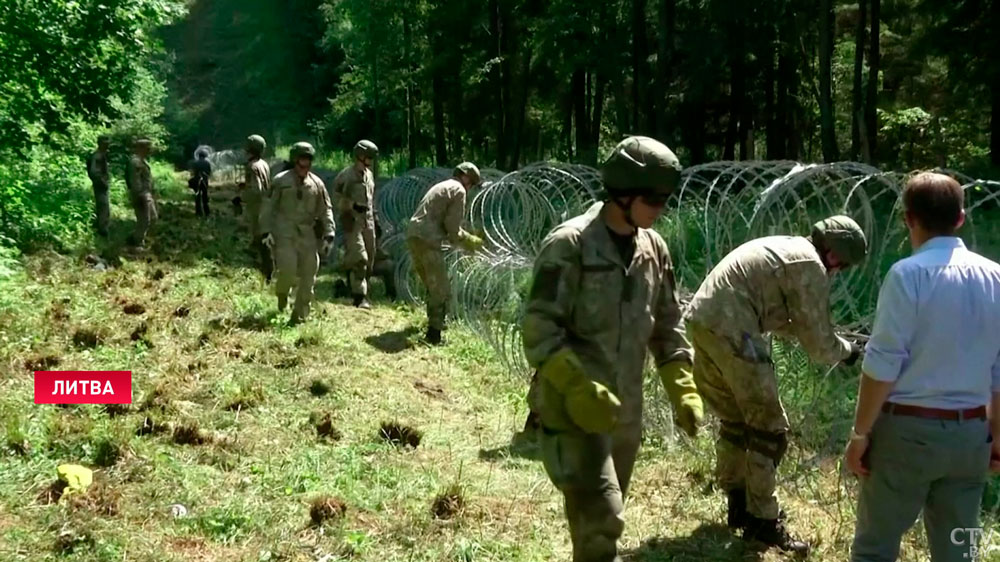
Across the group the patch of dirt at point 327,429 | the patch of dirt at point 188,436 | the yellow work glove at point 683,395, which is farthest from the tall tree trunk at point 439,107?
the yellow work glove at point 683,395

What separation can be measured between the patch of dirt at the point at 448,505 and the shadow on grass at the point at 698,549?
3.41ft

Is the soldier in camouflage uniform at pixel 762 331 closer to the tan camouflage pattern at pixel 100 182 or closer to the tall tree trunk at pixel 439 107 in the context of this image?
the tan camouflage pattern at pixel 100 182

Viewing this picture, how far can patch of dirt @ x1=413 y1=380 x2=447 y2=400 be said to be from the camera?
8359mm

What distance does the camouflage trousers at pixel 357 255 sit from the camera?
12094mm

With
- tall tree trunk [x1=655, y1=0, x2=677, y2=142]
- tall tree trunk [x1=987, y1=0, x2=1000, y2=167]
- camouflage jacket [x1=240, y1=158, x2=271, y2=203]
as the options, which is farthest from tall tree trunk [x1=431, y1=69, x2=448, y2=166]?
camouflage jacket [x1=240, y1=158, x2=271, y2=203]

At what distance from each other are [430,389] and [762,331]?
13.6ft

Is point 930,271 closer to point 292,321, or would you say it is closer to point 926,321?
point 926,321

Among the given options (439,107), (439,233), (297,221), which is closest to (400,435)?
(439,233)

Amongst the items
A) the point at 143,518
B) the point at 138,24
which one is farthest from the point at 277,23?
the point at 143,518

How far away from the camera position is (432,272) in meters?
10.1

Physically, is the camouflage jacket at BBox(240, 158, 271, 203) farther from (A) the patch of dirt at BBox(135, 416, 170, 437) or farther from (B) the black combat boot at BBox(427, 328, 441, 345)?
(A) the patch of dirt at BBox(135, 416, 170, 437)

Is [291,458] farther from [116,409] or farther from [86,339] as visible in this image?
[86,339]

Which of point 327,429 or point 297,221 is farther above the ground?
point 297,221

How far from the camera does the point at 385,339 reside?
10359 mm
